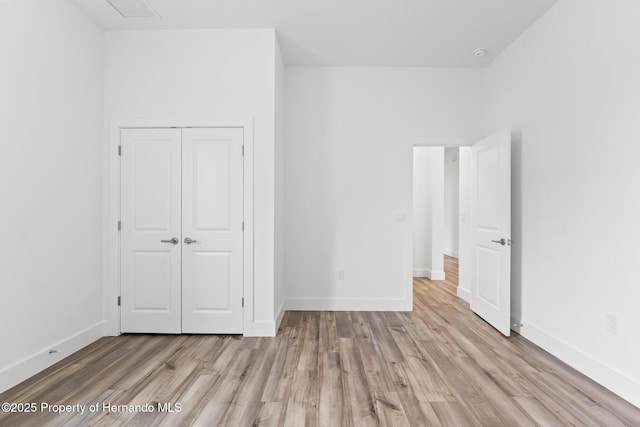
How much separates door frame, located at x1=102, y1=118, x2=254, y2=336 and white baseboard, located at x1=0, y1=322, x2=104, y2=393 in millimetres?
200

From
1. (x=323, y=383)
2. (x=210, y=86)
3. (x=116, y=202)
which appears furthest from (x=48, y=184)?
(x=323, y=383)

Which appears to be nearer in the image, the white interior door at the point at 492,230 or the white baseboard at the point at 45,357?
the white baseboard at the point at 45,357

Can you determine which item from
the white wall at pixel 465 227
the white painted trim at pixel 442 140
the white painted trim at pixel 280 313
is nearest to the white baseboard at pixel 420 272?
the white wall at pixel 465 227

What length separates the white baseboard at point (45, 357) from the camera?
2.21m

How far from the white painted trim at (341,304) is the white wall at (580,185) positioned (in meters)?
1.39

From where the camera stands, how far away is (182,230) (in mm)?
3209

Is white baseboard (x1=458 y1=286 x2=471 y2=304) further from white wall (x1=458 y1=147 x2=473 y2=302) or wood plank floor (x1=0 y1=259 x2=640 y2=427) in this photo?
wood plank floor (x1=0 y1=259 x2=640 y2=427)

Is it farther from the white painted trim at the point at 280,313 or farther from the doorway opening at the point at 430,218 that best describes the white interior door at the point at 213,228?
the doorway opening at the point at 430,218

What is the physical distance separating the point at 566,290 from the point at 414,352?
1.37 metres

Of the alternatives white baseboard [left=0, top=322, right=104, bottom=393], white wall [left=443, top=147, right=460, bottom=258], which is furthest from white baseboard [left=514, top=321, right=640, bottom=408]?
white wall [left=443, top=147, right=460, bottom=258]

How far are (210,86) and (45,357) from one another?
8.90 feet

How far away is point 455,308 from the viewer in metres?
4.09

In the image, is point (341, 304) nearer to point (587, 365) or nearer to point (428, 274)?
point (587, 365)

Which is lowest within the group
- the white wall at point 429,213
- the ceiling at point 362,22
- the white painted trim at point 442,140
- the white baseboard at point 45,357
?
the white baseboard at point 45,357
